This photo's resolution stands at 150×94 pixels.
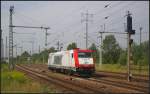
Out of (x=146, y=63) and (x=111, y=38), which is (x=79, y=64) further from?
(x=111, y=38)

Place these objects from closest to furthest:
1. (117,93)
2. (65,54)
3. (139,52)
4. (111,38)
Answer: (117,93)
(65,54)
(139,52)
(111,38)

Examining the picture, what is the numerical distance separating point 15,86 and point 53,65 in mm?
33317

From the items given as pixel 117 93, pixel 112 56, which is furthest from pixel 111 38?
pixel 117 93

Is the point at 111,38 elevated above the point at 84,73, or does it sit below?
above

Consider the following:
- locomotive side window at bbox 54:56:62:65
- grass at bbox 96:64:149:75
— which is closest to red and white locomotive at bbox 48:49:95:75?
locomotive side window at bbox 54:56:62:65

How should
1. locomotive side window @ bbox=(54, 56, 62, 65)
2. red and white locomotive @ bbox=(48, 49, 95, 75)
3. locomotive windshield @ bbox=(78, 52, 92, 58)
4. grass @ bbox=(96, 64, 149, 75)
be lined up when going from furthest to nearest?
1. grass @ bbox=(96, 64, 149, 75)
2. locomotive side window @ bbox=(54, 56, 62, 65)
3. locomotive windshield @ bbox=(78, 52, 92, 58)
4. red and white locomotive @ bbox=(48, 49, 95, 75)

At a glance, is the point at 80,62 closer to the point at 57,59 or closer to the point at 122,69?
the point at 57,59

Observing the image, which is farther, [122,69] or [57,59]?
[122,69]

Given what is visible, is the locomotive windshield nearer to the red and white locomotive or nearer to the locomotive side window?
the red and white locomotive

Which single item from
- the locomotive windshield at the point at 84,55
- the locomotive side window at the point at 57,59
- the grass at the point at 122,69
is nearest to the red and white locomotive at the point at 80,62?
the locomotive windshield at the point at 84,55

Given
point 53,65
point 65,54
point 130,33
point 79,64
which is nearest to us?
point 130,33

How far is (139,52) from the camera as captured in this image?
323 ft

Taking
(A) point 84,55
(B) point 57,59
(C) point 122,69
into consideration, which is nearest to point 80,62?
(A) point 84,55

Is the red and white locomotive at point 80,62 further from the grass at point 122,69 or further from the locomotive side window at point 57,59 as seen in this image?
the grass at point 122,69
